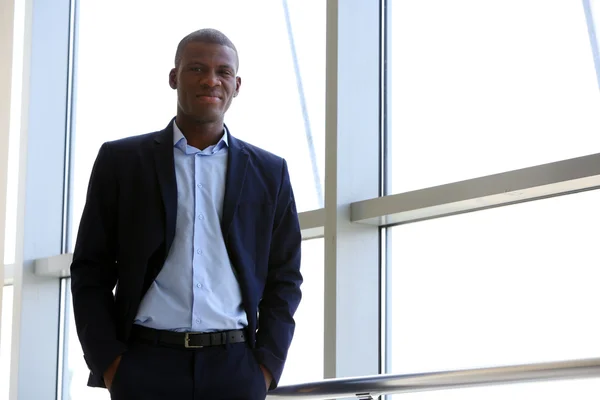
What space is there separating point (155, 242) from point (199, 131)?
31 cm

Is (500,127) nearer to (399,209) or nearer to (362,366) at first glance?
(399,209)

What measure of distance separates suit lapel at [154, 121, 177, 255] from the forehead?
177mm

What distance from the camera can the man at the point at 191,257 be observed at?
6.12 feet

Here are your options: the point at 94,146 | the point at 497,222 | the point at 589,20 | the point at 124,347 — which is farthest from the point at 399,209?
the point at 94,146

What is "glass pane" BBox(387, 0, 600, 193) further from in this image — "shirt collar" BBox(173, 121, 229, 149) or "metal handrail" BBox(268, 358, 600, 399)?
"shirt collar" BBox(173, 121, 229, 149)

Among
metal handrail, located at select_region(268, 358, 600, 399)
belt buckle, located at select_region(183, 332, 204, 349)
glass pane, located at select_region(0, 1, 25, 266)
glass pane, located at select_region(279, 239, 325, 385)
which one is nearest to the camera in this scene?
metal handrail, located at select_region(268, 358, 600, 399)

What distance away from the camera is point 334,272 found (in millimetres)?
3785

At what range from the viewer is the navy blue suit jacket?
1.92 m

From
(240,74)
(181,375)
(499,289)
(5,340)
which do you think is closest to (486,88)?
(499,289)

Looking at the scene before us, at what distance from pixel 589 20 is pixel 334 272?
4.80 feet

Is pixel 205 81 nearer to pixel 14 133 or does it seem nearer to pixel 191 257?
pixel 191 257

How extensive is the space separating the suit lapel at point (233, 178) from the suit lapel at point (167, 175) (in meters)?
0.12

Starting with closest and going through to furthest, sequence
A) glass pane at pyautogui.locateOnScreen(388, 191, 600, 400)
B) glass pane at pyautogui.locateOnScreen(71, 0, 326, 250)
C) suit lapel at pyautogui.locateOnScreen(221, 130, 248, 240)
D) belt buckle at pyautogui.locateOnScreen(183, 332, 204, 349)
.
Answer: belt buckle at pyautogui.locateOnScreen(183, 332, 204, 349)
suit lapel at pyautogui.locateOnScreen(221, 130, 248, 240)
glass pane at pyautogui.locateOnScreen(388, 191, 600, 400)
glass pane at pyautogui.locateOnScreen(71, 0, 326, 250)

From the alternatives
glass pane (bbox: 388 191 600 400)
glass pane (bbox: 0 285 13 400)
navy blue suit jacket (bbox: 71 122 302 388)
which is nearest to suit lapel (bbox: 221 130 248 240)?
navy blue suit jacket (bbox: 71 122 302 388)
